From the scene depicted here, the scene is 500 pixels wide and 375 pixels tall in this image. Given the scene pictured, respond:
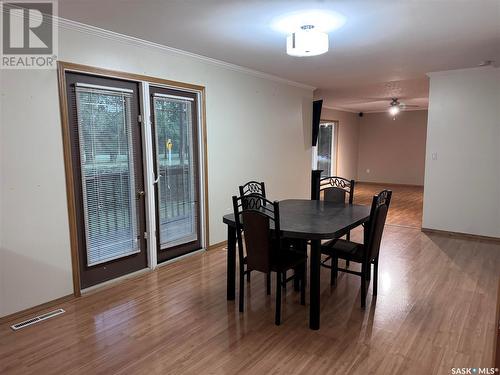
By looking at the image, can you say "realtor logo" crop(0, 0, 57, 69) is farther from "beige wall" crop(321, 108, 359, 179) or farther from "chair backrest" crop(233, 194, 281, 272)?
"beige wall" crop(321, 108, 359, 179)

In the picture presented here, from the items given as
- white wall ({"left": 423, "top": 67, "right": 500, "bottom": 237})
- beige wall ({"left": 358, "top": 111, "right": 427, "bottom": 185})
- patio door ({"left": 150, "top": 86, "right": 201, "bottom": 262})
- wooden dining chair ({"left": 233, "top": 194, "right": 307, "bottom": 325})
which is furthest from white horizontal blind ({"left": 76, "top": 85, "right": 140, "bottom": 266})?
beige wall ({"left": 358, "top": 111, "right": 427, "bottom": 185})

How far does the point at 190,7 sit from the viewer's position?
2586 mm

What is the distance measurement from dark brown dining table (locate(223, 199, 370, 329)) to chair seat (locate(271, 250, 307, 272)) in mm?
208

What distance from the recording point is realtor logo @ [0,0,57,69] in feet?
8.32

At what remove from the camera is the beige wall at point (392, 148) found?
10375 mm

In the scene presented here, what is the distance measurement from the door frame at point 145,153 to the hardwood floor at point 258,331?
0.39m

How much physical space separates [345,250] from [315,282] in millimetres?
596

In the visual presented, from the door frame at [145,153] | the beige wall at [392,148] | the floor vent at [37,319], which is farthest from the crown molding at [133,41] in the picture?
the beige wall at [392,148]

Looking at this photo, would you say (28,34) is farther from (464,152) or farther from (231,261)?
(464,152)

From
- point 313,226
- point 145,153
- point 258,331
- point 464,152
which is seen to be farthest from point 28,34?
point 464,152

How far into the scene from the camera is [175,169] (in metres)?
4.03

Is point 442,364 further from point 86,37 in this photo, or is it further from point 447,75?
point 447,75

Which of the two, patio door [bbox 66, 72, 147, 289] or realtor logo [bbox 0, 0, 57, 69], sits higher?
realtor logo [bbox 0, 0, 57, 69]

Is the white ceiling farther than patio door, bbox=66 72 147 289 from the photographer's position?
No
